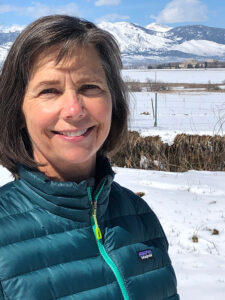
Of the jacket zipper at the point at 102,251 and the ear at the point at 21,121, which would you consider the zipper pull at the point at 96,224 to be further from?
the ear at the point at 21,121

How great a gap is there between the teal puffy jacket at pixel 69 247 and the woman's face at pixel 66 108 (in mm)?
86

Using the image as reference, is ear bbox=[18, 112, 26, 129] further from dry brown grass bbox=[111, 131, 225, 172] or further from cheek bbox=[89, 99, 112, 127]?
dry brown grass bbox=[111, 131, 225, 172]

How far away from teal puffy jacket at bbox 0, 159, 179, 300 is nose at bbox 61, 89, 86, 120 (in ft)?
0.60

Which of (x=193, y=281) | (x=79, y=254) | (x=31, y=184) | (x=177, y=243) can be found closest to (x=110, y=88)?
(x=31, y=184)

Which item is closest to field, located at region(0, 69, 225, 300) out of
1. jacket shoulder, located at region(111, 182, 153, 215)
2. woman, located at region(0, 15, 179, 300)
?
jacket shoulder, located at region(111, 182, 153, 215)

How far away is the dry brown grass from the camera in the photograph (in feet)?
25.6

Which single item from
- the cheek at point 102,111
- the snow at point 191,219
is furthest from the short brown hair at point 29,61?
the snow at point 191,219

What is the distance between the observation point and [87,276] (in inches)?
42.7

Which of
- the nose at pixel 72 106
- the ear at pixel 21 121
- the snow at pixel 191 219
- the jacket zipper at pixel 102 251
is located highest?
the nose at pixel 72 106

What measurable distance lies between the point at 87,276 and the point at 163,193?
17.0 ft

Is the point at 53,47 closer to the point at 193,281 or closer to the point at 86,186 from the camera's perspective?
the point at 86,186

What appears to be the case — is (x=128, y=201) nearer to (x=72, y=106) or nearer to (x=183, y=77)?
(x=72, y=106)

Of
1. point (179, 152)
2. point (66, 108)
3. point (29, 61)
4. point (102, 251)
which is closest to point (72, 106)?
point (66, 108)

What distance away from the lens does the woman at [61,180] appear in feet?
3.43
